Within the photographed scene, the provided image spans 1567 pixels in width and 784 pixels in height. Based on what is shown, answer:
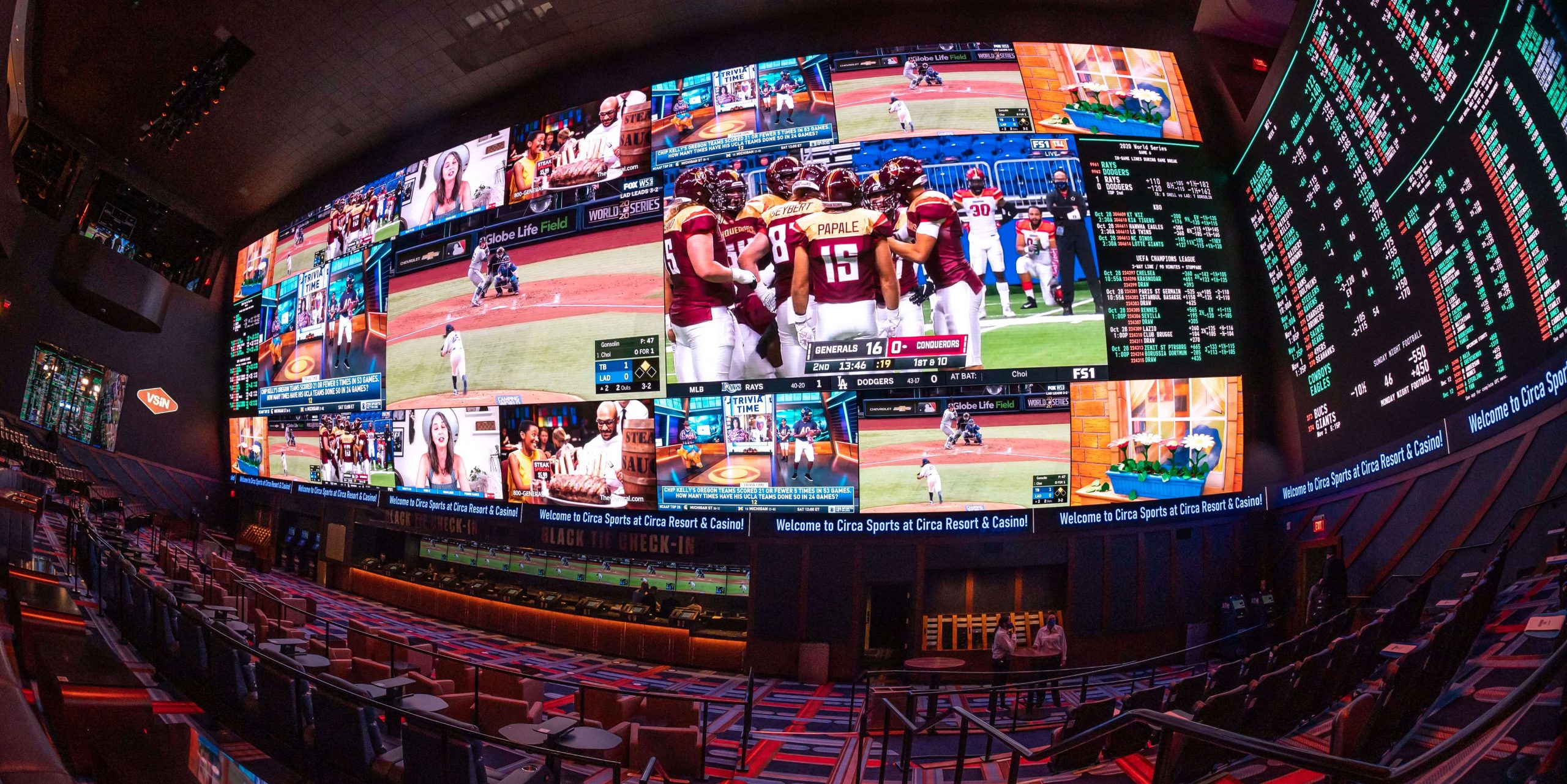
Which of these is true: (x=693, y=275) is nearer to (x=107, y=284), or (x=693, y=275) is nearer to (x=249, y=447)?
(x=249, y=447)

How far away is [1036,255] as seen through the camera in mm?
10430

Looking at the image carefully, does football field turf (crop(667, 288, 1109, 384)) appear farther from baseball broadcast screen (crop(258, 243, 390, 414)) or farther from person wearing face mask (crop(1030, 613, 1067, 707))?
baseball broadcast screen (crop(258, 243, 390, 414))

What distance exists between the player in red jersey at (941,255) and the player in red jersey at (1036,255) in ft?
2.34

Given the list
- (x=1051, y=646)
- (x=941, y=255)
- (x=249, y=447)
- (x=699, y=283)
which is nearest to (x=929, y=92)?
(x=941, y=255)

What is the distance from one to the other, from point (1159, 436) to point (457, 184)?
13.6 metres

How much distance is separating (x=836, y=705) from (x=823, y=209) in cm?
747

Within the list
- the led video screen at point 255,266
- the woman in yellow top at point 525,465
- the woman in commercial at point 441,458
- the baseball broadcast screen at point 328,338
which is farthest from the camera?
the led video screen at point 255,266

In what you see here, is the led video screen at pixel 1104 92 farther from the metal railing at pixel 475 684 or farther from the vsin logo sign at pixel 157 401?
the vsin logo sign at pixel 157 401

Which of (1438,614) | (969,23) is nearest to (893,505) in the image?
(1438,614)

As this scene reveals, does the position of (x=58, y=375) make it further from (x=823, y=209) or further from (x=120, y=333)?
(x=823, y=209)

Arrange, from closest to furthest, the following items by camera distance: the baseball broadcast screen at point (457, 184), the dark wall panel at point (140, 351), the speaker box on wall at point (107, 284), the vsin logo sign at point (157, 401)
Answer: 1. the baseball broadcast screen at point (457, 184)
2. the dark wall panel at point (140, 351)
3. the speaker box on wall at point (107, 284)
4. the vsin logo sign at point (157, 401)

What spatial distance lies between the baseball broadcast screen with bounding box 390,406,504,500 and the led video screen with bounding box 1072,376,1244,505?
34.4 feet

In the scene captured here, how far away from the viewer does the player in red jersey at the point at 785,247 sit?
35.4ft

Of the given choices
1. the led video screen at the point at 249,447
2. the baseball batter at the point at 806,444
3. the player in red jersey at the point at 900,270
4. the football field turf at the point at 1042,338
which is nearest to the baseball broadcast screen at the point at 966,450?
the football field turf at the point at 1042,338
